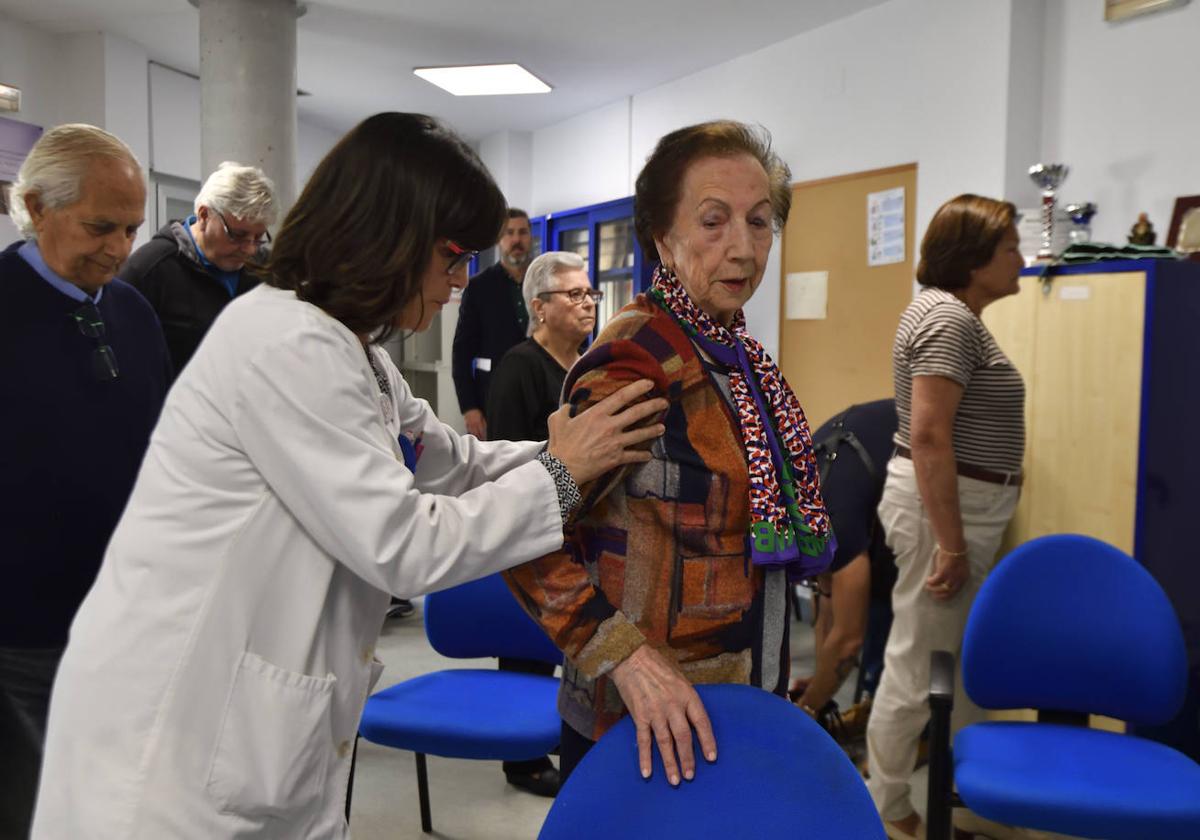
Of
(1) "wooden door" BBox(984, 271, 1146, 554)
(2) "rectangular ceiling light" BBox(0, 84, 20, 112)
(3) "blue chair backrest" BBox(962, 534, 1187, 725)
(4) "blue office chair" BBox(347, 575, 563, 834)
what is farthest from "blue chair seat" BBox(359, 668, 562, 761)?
(2) "rectangular ceiling light" BBox(0, 84, 20, 112)

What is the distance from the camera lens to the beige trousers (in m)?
2.58

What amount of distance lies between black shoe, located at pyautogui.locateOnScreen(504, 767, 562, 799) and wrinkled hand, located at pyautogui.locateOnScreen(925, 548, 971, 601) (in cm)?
125

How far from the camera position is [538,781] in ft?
9.59

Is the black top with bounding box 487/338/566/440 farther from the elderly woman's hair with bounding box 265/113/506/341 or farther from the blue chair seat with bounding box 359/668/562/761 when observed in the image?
the elderly woman's hair with bounding box 265/113/506/341

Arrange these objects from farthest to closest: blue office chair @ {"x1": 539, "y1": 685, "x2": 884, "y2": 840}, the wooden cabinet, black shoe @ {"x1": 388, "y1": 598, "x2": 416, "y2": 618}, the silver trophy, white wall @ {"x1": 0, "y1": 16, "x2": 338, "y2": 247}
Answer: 1. white wall @ {"x1": 0, "y1": 16, "x2": 338, "y2": 247}
2. black shoe @ {"x1": 388, "y1": 598, "x2": 416, "y2": 618}
3. the silver trophy
4. the wooden cabinet
5. blue office chair @ {"x1": 539, "y1": 685, "x2": 884, "y2": 840}

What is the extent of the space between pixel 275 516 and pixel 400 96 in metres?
6.58

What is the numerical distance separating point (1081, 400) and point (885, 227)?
210 centimetres

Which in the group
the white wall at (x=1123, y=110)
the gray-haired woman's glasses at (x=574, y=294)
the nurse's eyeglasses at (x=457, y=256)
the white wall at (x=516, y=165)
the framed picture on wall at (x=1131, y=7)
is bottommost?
the nurse's eyeglasses at (x=457, y=256)

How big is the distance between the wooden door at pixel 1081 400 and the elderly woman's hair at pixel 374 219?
2.30 m

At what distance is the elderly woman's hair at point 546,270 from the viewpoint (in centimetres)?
310

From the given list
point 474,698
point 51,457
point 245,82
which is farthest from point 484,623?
point 245,82

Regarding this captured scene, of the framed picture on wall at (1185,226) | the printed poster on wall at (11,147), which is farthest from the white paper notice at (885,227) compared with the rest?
the printed poster on wall at (11,147)

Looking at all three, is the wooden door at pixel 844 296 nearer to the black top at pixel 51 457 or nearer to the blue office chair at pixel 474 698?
the blue office chair at pixel 474 698

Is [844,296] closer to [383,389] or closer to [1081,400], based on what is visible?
[1081,400]
